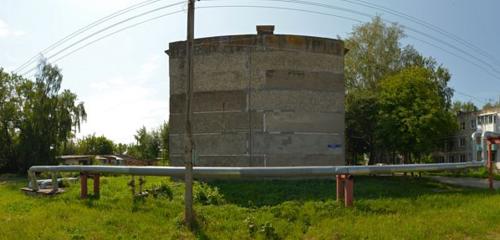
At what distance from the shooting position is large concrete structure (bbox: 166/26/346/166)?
70.2ft

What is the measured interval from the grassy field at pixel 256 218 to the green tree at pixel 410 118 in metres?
10.3

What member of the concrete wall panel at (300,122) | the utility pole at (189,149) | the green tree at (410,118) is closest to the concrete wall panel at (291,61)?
the concrete wall panel at (300,122)

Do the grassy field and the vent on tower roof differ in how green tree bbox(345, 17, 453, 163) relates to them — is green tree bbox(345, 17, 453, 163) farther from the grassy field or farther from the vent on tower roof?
the grassy field

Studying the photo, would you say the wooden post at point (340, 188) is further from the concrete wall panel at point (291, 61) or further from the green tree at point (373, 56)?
the green tree at point (373, 56)

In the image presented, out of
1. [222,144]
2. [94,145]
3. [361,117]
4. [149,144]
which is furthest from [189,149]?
[94,145]

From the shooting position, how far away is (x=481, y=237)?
952cm

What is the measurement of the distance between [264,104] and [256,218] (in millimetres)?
10787

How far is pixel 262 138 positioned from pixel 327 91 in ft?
13.7

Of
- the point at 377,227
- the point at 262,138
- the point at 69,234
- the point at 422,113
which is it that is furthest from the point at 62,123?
the point at 377,227

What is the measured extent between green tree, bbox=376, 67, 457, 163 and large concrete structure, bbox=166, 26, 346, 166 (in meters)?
4.32

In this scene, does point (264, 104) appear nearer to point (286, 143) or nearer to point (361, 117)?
point (286, 143)

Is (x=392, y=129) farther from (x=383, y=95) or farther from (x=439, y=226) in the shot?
(x=439, y=226)

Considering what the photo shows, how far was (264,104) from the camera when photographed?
21438mm

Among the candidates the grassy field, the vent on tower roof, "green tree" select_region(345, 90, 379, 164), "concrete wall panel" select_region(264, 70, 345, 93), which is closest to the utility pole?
the grassy field
